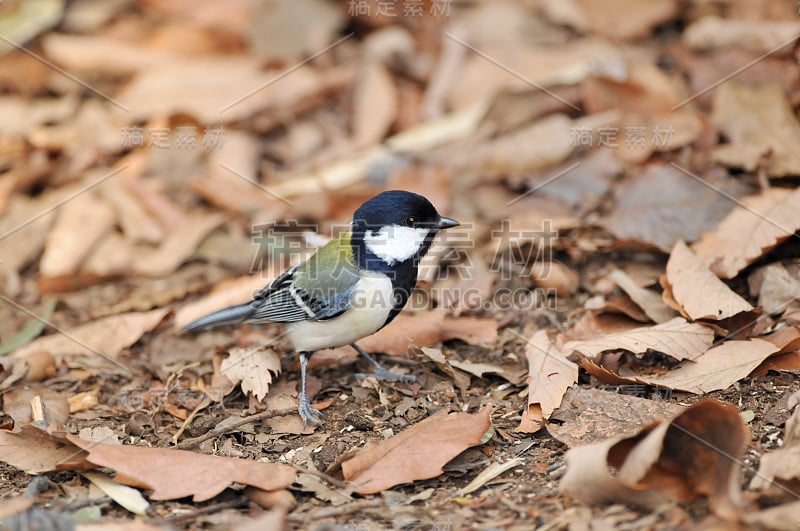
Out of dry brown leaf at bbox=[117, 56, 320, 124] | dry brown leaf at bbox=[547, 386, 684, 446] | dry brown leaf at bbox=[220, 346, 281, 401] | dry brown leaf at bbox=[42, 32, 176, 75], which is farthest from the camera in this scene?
dry brown leaf at bbox=[42, 32, 176, 75]

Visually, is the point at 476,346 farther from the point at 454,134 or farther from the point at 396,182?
the point at 454,134

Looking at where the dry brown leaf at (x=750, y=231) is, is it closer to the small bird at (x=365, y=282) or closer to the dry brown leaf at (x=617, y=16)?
the small bird at (x=365, y=282)

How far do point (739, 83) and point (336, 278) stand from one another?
359 cm

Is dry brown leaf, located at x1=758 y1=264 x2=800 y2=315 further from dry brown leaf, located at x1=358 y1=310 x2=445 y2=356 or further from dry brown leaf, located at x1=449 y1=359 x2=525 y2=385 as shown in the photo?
dry brown leaf, located at x1=358 y1=310 x2=445 y2=356

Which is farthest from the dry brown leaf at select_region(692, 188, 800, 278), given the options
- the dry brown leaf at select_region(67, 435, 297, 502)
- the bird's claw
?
the dry brown leaf at select_region(67, 435, 297, 502)

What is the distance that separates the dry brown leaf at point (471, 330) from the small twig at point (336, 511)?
152 cm

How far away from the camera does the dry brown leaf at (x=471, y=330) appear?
4695 mm

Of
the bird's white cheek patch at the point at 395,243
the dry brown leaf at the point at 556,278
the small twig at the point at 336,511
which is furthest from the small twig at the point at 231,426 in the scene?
the dry brown leaf at the point at 556,278

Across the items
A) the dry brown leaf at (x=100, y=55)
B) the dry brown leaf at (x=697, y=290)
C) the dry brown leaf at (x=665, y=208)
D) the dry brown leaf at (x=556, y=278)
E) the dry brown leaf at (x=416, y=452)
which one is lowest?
the dry brown leaf at (x=416, y=452)

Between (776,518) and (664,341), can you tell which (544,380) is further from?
(776,518)

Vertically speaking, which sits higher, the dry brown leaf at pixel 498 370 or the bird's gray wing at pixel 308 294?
the bird's gray wing at pixel 308 294

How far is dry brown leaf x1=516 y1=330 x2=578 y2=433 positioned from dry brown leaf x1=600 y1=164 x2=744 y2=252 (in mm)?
1108

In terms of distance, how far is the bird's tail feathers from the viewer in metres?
4.84

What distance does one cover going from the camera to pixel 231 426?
13.4 feet
